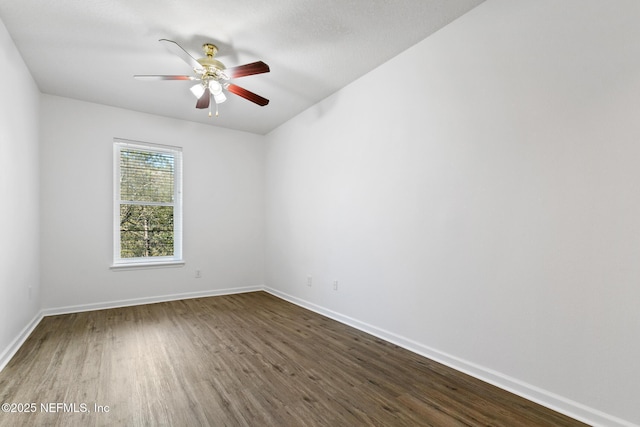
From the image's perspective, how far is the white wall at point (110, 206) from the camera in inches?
152

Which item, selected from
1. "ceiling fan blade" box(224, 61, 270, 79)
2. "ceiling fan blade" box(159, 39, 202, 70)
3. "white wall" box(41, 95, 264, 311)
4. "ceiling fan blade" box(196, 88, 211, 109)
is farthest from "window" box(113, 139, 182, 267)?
"ceiling fan blade" box(224, 61, 270, 79)

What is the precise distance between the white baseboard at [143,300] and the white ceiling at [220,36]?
271 centimetres

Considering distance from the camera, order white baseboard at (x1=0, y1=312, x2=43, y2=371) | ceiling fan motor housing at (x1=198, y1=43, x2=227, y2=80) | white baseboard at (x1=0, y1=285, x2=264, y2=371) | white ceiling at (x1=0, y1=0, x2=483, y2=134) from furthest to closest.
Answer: ceiling fan motor housing at (x1=198, y1=43, x2=227, y2=80), white baseboard at (x1=0, y1=285, x2=264, y2=371), white baseboard at (x1=0, y1=312, x2=43, y2=371), white ceiling at (x1=0, y1=0, x2=483, y2=134)

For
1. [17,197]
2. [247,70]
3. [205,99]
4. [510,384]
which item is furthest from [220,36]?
[510,384]

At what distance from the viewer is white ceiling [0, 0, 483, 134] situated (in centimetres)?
229

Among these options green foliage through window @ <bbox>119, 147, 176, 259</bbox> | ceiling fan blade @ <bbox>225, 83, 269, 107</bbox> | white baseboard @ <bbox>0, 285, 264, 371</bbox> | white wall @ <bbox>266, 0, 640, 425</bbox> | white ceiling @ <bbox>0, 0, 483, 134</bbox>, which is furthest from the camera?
green foliage through window @ <bbox>119, 147, 176, 259</bbox>

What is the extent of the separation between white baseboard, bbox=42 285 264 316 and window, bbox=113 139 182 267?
512 millimetres

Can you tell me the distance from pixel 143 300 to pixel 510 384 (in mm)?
4447

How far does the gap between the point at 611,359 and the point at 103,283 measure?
513 centimetres

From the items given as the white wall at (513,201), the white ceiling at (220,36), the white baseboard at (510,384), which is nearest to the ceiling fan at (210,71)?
the white ceiling at (220,36)

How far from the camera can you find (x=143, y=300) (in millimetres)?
4379

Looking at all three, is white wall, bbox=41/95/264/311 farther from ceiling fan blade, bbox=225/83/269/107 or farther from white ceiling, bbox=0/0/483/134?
ceiling fan blade, bbox=225/83/269/107

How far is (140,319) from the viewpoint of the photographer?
12.0 feet

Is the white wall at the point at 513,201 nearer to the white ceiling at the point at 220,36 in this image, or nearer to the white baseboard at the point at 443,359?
the white baseboard at the point at 443,359
